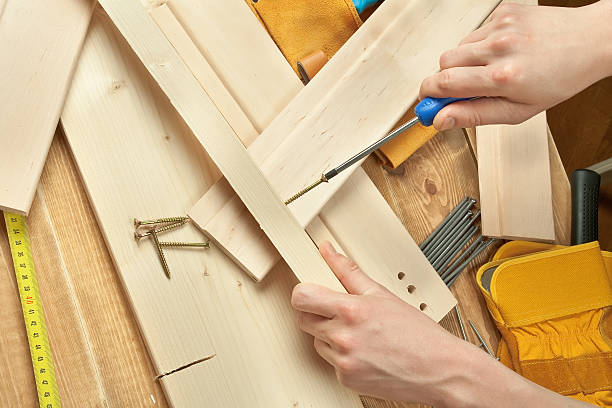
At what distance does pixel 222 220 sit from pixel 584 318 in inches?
37.2

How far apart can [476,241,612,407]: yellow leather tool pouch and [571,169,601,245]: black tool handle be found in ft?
0.20

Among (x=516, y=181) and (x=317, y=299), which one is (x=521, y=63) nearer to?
(x=516, y=181)

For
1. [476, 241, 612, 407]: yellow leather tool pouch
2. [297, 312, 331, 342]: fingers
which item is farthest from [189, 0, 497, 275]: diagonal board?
[476, 241, 612, 407]: yellow leather tool pouch

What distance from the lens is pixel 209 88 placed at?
122 centimetres

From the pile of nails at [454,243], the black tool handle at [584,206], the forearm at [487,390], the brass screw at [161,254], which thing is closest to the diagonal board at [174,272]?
the brass screw at [161,254]

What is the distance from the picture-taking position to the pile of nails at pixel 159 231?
43.2 inches

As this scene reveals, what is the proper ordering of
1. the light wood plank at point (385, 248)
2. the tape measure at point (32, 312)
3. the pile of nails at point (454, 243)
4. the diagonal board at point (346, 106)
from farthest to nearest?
the pile of nails at point (454, 243), the light wood plank at point (385, 248), the diagonal board at point (346, 106), the tape measure at point (32, 312)

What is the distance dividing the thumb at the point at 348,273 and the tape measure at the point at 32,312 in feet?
1.93

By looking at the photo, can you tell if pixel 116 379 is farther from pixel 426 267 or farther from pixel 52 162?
pixel 426 267

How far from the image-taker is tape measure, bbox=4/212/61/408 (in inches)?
40.6

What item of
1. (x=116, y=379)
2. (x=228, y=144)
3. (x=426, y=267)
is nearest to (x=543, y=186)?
(x=426, y=267)

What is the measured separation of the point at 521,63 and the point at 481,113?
0.12 m

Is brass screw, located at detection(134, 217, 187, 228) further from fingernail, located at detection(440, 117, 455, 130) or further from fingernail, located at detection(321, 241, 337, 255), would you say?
fingernail, located at detection(440, 117, 455, 130)

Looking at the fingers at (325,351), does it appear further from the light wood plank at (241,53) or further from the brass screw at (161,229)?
the light wood plank at (241,53)
